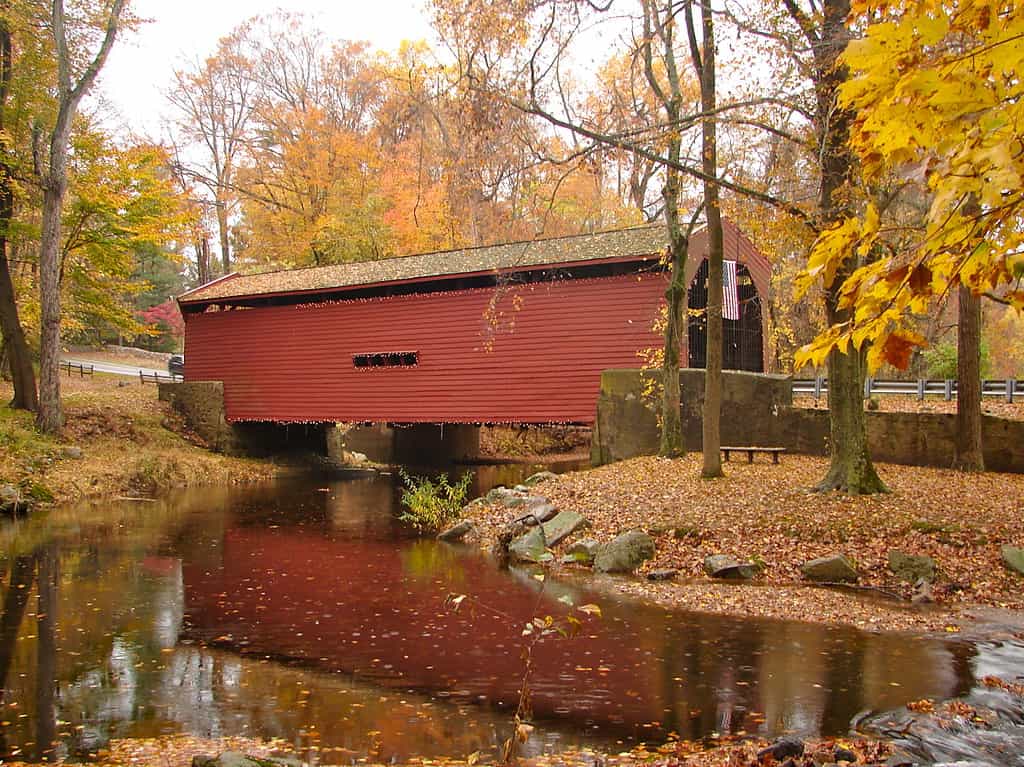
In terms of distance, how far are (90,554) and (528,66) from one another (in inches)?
307

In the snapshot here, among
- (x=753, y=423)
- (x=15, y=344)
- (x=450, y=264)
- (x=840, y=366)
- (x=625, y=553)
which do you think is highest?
(x=450, y=264)

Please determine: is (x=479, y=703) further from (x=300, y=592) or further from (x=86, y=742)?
(x=300, y=592)

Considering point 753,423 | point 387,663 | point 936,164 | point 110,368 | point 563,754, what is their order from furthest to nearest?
point 110,368 → point 753,423 → point 387,663 → point 563,754 → point 936,164

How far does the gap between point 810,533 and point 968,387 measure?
5.17 m

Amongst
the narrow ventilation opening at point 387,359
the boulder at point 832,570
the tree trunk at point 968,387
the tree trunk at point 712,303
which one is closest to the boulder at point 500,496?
the tree trunk at point 712,303

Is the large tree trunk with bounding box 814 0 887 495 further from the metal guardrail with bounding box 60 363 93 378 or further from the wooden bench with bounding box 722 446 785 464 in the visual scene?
the metal guardrail with bounding box 60 363 93 378

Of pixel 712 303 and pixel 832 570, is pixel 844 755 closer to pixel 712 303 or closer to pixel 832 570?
pixel 832 570

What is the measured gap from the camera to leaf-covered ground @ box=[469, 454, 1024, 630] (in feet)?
24.5

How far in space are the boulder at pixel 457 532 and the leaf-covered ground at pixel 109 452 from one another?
7.40 m

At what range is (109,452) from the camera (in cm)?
1784

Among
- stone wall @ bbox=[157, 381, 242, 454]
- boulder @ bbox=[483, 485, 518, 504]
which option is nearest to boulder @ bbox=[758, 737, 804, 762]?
boulder @ bbox=[483, 485, 518, 504]

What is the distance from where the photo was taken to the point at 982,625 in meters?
6.61

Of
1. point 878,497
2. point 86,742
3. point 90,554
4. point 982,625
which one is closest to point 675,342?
point 878,497

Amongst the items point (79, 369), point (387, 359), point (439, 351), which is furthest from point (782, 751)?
point (79, 369)
